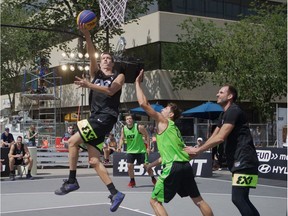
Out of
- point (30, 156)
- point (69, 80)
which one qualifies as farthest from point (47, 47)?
point (30, 156)

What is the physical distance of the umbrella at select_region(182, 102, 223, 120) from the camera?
21694 millimetres

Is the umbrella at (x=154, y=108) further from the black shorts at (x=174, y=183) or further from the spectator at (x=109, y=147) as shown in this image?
the black shorts at (x=174, y=183)

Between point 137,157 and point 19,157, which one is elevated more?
point 137,157

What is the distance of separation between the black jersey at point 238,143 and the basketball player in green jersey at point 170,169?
71 centimetres

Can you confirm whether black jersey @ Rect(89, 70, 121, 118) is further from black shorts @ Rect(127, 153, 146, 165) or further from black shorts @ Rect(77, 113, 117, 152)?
black shorts @ Rect(127, 153, 146, 165)

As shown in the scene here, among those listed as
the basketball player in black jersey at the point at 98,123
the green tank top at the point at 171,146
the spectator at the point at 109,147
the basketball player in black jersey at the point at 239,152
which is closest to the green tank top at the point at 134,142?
the spectator at the point at 109,147

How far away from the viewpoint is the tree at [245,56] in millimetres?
25328

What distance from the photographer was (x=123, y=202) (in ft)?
35.2

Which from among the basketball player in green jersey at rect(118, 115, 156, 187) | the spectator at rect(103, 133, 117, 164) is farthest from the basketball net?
the spectator at rect(103, 133, 117, 164)

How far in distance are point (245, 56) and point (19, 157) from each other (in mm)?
13988

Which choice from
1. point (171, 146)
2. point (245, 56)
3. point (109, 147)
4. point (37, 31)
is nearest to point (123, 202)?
point (171, 146)

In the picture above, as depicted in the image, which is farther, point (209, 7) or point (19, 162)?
point (209, 7)

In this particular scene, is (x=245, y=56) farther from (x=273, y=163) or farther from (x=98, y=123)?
(x=98, y=123)

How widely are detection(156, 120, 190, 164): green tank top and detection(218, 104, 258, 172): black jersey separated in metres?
0.76
